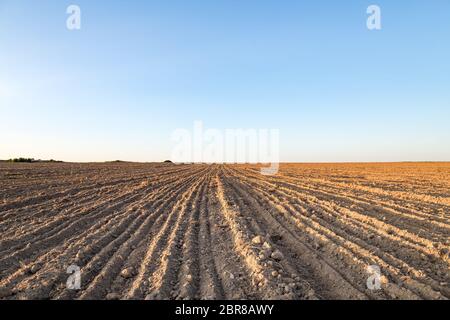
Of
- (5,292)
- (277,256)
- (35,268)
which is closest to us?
(5,292)

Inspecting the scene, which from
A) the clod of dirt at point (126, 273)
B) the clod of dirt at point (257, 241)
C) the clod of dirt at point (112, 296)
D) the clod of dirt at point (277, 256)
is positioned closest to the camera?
the clod of dirt at point (112, 296)

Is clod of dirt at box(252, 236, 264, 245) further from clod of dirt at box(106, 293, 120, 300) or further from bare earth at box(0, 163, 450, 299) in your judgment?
clod of dirt at box(106, 293, 120, 300)

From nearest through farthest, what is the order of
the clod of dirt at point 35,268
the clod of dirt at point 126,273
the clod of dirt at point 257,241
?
the clod of dirt at point 126,273 < the clod of dirt at point 35,268 < the clod of dirt at point 257,241

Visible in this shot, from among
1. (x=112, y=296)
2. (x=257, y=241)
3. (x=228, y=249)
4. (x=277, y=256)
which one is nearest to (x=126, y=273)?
(x=112, y=296)

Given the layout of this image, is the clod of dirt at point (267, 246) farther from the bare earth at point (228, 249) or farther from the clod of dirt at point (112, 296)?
the clod of dirt at point (112, 296)

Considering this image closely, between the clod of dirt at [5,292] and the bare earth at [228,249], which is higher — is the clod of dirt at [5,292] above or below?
below

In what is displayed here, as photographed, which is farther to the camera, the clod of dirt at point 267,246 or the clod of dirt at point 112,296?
the clod of dirt at point 267,246

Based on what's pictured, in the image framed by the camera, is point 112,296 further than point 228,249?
No

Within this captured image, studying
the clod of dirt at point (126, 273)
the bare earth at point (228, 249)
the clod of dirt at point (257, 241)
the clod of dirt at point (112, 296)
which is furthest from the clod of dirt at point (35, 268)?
the clod of dirt at point (257, 241)

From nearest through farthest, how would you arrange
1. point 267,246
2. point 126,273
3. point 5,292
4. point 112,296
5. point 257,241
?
point 112,296 < point 5,292 < point 126,273 < point 267,246 < point 257,241

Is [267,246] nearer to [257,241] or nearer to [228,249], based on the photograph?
[257,241]
